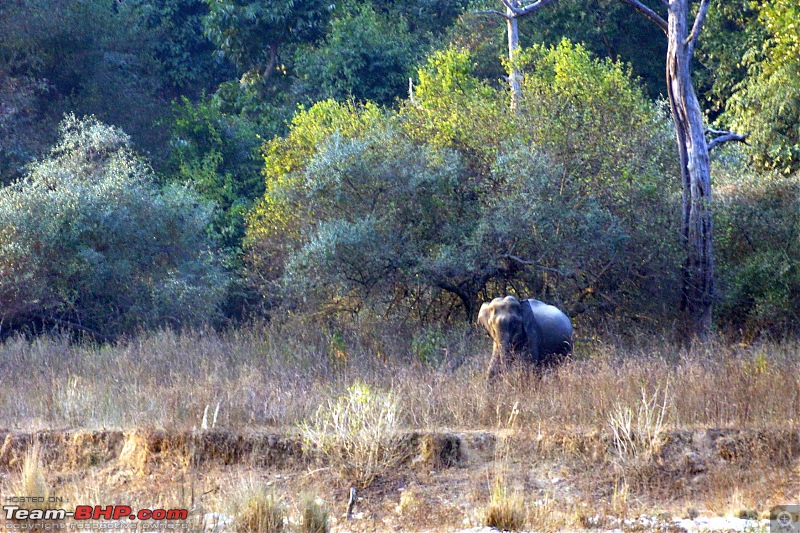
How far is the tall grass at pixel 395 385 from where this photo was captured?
32.2ft

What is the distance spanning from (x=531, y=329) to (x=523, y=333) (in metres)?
0.15

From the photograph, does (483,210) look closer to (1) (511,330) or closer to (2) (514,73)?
(1) (511,330)

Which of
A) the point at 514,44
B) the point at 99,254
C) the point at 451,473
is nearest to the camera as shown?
the point at 451,473

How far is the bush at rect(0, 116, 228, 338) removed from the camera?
15984 millimetres

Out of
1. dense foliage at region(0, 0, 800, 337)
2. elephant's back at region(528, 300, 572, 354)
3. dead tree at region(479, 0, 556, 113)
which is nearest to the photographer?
elephant's back at region(528, 300, 572, 354)

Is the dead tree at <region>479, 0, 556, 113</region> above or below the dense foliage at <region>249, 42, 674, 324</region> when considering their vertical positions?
above

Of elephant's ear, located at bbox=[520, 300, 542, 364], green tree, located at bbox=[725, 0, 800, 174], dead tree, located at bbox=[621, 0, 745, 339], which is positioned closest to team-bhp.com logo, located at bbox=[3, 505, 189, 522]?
elephant's ear, located at bbox=[520, 300, 542, 364]

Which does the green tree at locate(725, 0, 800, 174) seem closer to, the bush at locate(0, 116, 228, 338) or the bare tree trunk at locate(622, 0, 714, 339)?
the bare tree trunk at locate(622, 0, 714, 339)

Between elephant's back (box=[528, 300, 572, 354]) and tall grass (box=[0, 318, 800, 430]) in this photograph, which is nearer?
tall grass (box=[0, 318, 800, 430])

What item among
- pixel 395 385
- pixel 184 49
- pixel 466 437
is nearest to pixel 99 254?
pixel 395 385

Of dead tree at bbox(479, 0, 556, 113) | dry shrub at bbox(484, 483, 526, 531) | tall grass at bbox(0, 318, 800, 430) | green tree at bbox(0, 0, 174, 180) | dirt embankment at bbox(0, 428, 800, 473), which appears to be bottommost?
dry shrub at bbox(484, 483, 526, 531)

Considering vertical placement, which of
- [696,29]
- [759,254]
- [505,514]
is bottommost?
[505,514]

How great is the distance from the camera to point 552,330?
12258mm

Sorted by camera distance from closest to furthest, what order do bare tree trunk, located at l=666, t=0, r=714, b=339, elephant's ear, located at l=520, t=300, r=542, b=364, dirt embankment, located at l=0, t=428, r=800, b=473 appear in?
dirt embankment, located at l=0, t=428, r=800, b=473 < elephant's ear, located at l=520, t=300, r=542, b=364 < bare tree trunk, located at l=666, t=0, r=714, b=339
